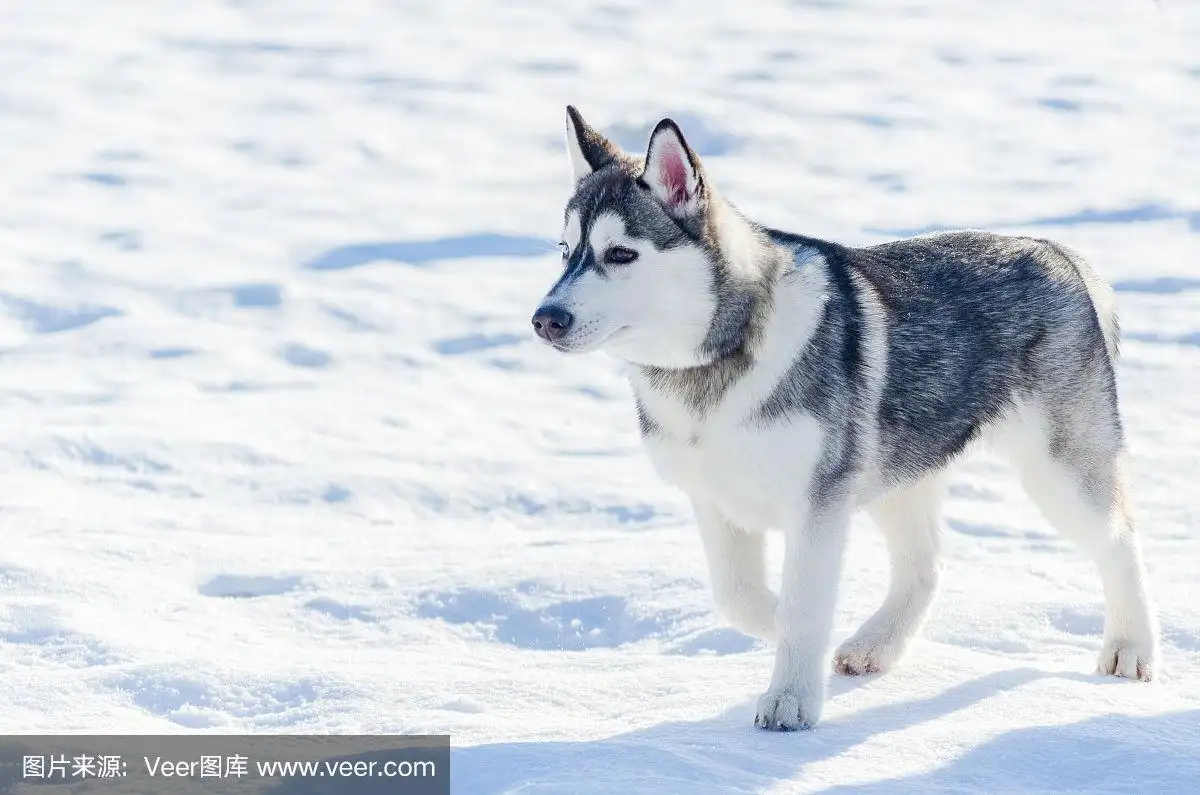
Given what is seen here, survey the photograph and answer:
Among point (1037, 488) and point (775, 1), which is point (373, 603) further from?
point (775, 1)

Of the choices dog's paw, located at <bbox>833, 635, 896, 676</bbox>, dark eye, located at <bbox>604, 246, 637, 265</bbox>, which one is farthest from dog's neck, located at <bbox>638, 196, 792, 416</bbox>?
dog's paw, located at <bbox>833, 635, 896, 676</bbox>

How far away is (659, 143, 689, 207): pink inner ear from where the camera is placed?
159 inches

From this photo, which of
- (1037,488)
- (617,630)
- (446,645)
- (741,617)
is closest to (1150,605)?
(1037,488)

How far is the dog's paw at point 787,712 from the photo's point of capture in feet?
13.0

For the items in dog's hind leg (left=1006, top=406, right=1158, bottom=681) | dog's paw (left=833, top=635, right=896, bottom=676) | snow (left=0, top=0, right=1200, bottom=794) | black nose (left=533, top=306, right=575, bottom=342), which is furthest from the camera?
dog's hind leg (left=1006, top=406, right=1158, bottom=681)

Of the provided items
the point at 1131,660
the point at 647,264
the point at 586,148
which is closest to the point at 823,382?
the point at 647,264

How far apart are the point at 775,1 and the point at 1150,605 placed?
13.8m

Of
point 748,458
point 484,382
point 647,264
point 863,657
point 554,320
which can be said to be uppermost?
point 647,264

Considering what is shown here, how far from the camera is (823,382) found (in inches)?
161

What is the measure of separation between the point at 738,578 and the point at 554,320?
975 mm

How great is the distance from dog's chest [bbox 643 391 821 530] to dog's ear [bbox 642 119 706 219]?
0.51m

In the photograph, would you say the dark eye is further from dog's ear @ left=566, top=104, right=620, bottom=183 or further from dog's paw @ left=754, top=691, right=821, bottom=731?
dog's paw @ left=754, top=691, right=821, bottom=731

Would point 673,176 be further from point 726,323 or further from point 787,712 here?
point 787,712

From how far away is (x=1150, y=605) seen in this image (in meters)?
4.78
